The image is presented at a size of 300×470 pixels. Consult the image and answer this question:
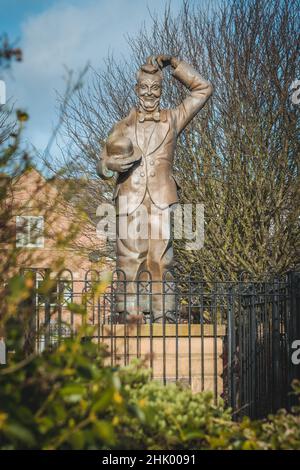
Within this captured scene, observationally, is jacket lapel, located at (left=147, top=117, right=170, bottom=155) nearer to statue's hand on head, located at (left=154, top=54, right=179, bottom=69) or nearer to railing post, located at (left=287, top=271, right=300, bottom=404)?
statue's hand on head, located at (left=154, top=54, right=179, bottom=69)

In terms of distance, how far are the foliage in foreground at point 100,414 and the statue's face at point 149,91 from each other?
381 cm

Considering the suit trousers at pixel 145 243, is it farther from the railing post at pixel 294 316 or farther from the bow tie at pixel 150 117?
the railing post at pixel 294 316

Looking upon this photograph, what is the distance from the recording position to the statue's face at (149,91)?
724 cm

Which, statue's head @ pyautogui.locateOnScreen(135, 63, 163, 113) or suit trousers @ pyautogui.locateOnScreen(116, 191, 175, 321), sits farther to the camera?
statue's head @ pyautogui.locateOnScreen(135, 63, 163, 113)

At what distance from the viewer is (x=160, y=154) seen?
24.0 ft

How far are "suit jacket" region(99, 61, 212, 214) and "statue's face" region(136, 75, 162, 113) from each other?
18 centimetres

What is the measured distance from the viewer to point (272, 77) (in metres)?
14.5

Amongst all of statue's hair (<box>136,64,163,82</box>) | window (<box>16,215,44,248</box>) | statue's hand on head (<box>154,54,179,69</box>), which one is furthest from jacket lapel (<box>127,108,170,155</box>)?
window (<box>16,215,44,248</box>)

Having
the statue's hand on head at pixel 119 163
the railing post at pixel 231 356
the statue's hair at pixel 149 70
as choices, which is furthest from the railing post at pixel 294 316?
the statue's hair at pixel 149 70

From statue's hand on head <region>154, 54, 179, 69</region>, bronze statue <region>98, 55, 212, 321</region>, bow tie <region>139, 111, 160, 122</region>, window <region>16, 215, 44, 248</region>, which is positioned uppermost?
statue's hand on head <region>154, 54, 179, 69</region>

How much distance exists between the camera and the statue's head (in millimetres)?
7238

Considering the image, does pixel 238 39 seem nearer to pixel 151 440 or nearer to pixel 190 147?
pixel 190 147

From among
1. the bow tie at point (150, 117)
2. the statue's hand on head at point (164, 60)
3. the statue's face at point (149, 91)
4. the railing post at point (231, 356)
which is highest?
the statue's hand on head at point (164, 60)

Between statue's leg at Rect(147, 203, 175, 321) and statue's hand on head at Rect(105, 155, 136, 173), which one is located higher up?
statue's hand on head at Rect(105, 155, 136, 173)
